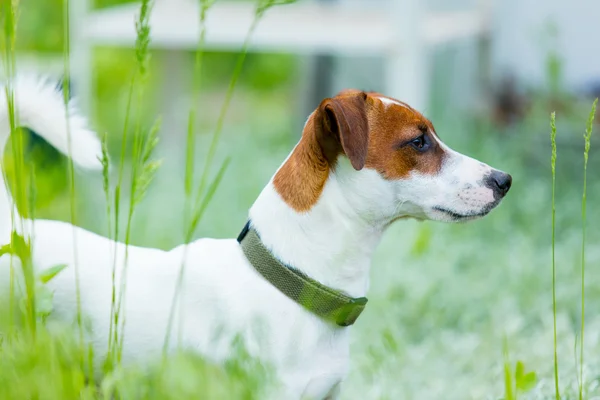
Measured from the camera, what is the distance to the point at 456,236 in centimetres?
430

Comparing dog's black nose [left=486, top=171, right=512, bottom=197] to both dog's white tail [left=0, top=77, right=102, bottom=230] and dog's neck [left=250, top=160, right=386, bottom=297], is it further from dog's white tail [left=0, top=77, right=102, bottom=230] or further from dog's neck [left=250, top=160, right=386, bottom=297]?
dog's white tail [left=0, top=77, right=102, bottom=230]

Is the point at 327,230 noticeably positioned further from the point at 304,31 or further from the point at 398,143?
the point at 304,31

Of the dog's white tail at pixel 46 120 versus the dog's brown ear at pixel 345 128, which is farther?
the dog's white tail at pixel 46 120

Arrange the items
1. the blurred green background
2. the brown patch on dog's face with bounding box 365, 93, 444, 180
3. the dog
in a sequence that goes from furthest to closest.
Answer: the blurred green background → the brown patch on dog's face with bounding box 365, 93, 444, 180 → the dog

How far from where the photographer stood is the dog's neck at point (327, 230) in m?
2.00

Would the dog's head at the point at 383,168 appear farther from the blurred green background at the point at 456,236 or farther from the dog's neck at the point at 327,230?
the blurred green background at the point at 456,236

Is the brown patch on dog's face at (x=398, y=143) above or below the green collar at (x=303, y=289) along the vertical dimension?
above

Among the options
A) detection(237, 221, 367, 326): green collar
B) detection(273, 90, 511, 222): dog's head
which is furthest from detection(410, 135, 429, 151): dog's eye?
detection(237, 221, 367, 326): green collar

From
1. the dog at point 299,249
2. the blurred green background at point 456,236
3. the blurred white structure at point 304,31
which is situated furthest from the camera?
the blurred white structure at point 304,31

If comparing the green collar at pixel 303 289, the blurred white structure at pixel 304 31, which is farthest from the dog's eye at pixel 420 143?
the blurred white structure at pixel 304 31

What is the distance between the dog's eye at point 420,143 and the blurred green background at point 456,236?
1.62ft

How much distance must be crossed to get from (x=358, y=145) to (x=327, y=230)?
0.21 metres

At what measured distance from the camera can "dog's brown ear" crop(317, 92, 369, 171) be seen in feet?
6.47

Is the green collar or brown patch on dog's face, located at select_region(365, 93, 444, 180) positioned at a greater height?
brown patch on dog's face, located at select_region(365, 93, 444, 180)
